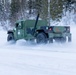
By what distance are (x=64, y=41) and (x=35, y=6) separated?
30.7 m

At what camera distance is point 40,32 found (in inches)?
563

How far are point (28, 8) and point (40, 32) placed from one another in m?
32.2

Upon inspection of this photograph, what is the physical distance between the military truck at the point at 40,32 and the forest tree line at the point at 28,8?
18.4 meters

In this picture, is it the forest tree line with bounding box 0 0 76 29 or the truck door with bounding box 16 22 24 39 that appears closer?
the truck door with bounding box 16 22 24 39

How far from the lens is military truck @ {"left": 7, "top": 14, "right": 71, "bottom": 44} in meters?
13.8

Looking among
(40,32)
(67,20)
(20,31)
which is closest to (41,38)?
(40,32)

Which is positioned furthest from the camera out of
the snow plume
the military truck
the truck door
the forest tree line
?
the forest tree line

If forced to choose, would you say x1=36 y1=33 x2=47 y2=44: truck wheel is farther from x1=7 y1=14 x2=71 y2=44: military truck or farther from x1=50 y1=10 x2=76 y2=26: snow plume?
x1=50 y1=10 x2=76 y2=26: snow plume

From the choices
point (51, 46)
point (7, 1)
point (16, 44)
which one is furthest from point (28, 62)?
point (7, 1)

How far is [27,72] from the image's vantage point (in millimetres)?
6512

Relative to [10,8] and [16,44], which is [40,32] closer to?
[16,44]

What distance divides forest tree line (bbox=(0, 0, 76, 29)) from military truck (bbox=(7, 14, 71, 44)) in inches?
724

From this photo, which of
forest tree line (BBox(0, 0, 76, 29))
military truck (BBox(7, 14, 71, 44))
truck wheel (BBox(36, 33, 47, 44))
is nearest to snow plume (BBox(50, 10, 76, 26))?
forest tree line (BBox(0, 0, 76, 29))

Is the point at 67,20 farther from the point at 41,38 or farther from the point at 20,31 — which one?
the point at 41,38
